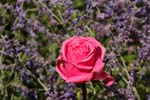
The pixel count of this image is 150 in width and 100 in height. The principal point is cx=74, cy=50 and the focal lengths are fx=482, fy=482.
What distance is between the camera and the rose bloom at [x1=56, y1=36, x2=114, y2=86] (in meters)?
1.56

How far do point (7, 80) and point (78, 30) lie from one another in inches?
22.8

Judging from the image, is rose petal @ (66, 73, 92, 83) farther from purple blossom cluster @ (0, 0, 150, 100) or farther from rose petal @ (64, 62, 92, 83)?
purple blossom cluster @ (0, 0, 150, 100)

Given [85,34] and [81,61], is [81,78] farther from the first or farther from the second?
[85,34]

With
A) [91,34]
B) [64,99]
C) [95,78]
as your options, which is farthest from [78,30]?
[95,78]

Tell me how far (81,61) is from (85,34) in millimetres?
418

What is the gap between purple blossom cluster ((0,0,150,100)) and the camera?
76.0 inches

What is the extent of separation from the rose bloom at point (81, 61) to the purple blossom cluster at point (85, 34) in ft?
0.90

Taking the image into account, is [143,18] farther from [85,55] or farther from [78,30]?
[85,55]

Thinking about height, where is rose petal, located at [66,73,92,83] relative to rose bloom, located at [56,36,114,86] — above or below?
below

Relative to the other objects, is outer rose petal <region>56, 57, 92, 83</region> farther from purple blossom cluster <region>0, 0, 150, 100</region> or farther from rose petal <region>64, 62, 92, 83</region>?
purple blossom cluster <region>0, 0, 150, 100</region>

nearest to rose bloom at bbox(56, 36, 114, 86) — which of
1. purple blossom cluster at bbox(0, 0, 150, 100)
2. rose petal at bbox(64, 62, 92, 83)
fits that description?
rose petal at bbox(64, 62, 92, 83)

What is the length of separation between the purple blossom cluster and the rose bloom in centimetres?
27

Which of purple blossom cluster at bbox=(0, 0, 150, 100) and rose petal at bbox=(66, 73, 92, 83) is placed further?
purple blossom cluster at bbox=(0, 0, 150, 100)

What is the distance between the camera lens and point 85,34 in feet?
6.47
